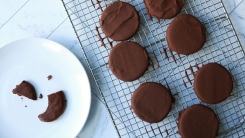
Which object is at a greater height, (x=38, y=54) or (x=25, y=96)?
(x=38, y=54)

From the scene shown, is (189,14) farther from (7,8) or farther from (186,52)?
(7,8)

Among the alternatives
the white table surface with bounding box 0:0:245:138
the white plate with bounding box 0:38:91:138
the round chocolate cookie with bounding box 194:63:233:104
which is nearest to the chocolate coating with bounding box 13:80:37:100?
the white plate with bounding box 0:38:91:138

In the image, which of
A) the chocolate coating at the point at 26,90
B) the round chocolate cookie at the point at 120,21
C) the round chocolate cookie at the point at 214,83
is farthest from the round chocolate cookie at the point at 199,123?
the chocolate coating at the point at 26,90

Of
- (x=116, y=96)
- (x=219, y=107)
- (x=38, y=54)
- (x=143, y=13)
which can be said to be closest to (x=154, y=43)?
(x=143, y=13)

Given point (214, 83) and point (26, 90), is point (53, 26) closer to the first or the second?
point (26, 90)

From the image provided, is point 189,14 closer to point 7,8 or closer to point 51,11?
point 51,11

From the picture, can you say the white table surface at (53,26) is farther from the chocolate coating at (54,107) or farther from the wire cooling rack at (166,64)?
the chocolate coating at (54,107)

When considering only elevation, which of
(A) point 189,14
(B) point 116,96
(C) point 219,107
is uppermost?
(A) point 189,14

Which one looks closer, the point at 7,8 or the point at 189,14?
the point at 189,14
